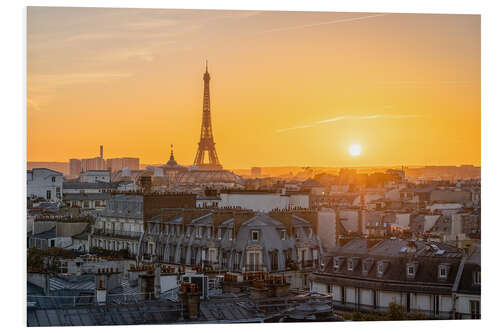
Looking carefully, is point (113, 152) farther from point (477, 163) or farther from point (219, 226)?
point (477, 163)

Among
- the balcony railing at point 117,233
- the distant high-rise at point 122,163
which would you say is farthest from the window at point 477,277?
the balcony railing at point 117,233

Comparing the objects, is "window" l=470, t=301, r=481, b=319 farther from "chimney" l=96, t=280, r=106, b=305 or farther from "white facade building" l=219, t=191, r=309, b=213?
"chimney" l=96, t=280, r=106, b=305

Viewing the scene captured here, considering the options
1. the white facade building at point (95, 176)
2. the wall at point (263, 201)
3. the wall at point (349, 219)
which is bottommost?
the wall at point (349, 219)

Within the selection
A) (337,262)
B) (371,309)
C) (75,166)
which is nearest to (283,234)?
(337,262)

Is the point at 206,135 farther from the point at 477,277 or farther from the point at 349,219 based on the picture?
the point at 477,277

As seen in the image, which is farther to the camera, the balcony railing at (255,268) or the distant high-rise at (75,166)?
the distant high-rise at (75,166)

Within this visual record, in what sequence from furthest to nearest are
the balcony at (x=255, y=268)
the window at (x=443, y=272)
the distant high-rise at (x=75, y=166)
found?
the distant high-rise at (x=75, y=166), the balcony at (x=255, y=268), the window at (x=443, y=272)

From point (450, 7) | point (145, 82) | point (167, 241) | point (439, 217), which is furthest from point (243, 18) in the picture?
point (439, 217)

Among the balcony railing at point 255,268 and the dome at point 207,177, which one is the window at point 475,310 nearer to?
the balcony railing at point 255,268
